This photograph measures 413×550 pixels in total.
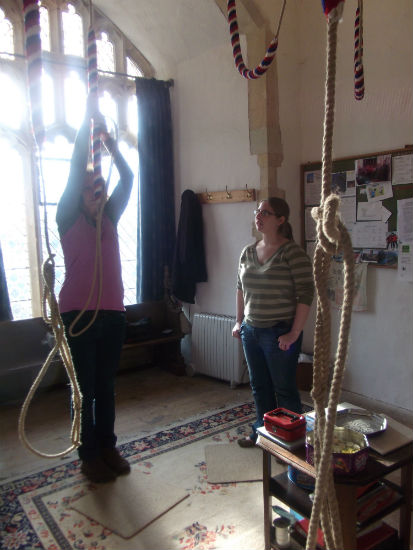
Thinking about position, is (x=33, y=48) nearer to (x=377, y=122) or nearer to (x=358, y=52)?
(x=358, y=52)

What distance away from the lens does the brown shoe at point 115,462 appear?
7.67 ft

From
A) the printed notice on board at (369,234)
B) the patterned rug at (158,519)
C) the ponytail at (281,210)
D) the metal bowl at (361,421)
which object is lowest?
the patterned rug at (158,519)

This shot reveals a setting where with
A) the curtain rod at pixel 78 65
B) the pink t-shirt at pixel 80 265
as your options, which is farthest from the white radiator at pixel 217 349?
the curtain rod at pixel 78 65

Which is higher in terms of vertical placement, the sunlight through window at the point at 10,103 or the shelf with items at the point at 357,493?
the sunlight through window at the point at 10,103

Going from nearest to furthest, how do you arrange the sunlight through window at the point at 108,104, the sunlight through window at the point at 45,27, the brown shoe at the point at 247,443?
the brown shoe at the point at 247,443, the sunlight through window at the point at 45,27, the sunlight through window at the point at 108,104

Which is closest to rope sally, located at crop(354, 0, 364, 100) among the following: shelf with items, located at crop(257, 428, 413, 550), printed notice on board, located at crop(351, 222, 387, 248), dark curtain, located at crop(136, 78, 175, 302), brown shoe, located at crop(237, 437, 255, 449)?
printed notice on board, located at crop(351, 222, 387, 248)

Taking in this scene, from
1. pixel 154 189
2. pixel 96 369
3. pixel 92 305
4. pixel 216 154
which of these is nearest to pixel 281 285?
pixel 92 305

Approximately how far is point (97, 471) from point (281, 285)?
1.29 meters

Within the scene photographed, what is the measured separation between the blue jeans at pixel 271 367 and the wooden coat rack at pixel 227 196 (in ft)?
4.35

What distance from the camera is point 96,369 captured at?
2.27m

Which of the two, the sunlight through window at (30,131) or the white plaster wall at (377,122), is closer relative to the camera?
the white plaster wall at (377,122)

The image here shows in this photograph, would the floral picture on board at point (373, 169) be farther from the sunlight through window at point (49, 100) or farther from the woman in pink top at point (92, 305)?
the sunlight through window at point (49, 100)

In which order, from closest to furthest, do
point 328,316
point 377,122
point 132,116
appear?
point 328,316 < point 377,122 < point 132,116

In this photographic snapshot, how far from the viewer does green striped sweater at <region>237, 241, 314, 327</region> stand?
7.19 feet
